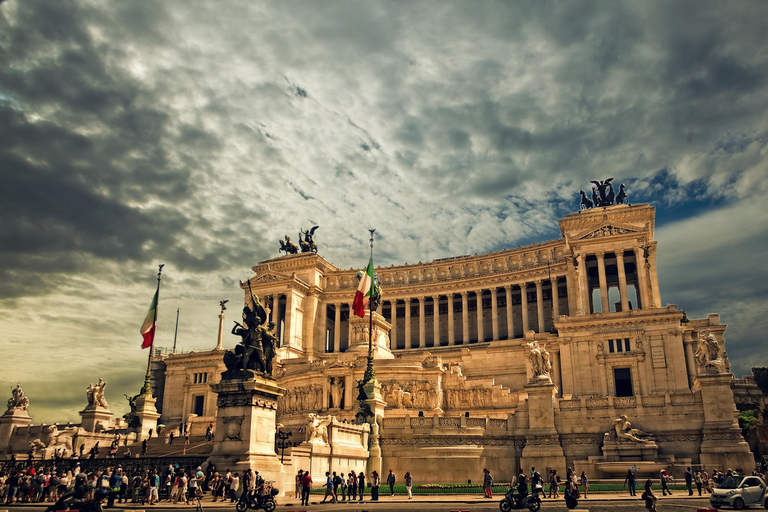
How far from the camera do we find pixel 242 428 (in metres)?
23.6

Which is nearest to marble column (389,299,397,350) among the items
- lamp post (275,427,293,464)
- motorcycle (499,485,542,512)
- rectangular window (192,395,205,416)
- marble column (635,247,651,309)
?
rectangular window (192,395,205,416)

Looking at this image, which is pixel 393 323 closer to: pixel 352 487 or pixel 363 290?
Result: pixel 363 290

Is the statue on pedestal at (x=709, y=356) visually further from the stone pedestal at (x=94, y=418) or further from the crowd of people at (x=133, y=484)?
the stone pedestal at (x=94, y=418)

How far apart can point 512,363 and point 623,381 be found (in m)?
10.9

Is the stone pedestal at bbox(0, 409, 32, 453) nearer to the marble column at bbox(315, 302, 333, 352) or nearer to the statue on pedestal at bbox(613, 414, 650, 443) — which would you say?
the statue on pedestal at bbox(613, 414, 650, 443)

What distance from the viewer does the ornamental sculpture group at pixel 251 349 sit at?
24.2 meters

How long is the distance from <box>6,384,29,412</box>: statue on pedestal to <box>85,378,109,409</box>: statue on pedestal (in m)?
4.17

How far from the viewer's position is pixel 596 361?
57875 mm

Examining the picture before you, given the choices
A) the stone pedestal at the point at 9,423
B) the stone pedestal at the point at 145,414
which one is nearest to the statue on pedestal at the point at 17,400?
the stone pedestal at the point at 9,423

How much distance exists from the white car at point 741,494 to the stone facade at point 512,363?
13.2 m

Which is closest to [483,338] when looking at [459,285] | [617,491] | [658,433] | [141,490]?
[459,285]

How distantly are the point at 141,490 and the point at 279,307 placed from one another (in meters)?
63.6

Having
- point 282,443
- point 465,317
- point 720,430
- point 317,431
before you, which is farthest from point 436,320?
point 282,443

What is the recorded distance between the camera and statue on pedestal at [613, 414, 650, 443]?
133 ft
